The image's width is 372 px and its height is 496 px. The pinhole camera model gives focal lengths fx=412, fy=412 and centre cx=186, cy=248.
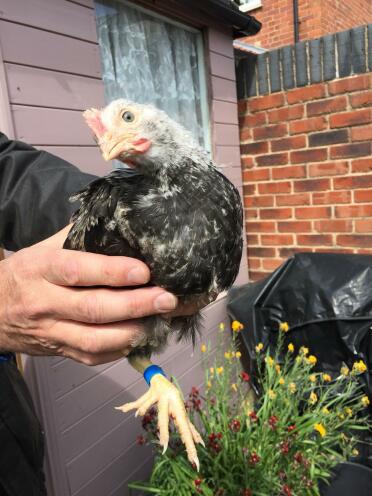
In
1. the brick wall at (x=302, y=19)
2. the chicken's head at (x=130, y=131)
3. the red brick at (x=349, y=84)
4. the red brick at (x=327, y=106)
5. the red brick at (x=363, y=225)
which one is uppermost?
the brick wall at (x=302, y=19)

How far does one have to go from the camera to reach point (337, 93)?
325 centimetres

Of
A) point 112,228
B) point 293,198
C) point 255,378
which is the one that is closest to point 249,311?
point 255,378

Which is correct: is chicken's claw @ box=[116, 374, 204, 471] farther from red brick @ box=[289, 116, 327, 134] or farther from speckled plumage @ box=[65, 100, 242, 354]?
red brick @ box=[289, 116, 327, 134]

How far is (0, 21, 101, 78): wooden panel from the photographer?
1934 millimetres

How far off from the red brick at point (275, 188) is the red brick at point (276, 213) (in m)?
0.15

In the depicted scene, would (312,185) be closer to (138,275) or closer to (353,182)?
(353,182)

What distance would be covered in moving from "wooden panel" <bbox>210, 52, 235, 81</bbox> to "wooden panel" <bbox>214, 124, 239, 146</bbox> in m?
0.41

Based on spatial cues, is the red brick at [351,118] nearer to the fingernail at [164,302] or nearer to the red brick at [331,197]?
the red brick at [331,197]

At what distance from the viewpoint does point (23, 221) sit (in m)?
1.47

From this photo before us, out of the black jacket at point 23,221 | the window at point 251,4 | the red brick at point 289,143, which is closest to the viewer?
the black jacket at point 23,221

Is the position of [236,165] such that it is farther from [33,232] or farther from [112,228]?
[112,228]

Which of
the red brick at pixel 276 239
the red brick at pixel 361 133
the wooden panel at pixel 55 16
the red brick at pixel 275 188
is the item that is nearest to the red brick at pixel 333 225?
the red brick at pixel 276 239

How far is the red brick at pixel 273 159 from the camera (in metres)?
3.56

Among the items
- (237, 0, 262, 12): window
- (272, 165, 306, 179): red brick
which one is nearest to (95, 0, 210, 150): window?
(272, 165, 306, 179): red brick
